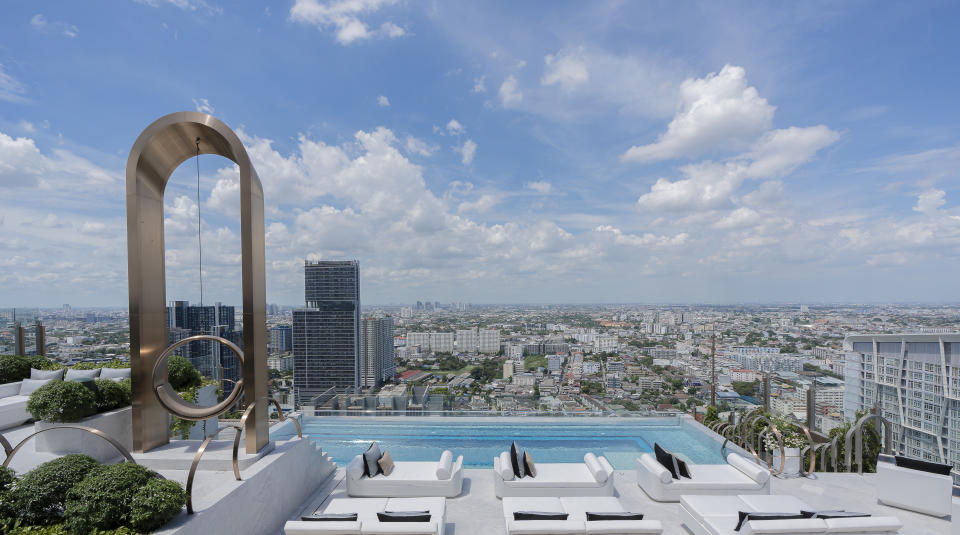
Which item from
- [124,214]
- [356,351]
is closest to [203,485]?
[124,214]

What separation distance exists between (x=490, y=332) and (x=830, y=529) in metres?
13.3

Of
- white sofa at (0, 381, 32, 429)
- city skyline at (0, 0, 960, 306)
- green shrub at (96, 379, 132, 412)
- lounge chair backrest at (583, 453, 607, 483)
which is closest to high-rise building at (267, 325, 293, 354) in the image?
city skyline at (0, 0, 960, 306)

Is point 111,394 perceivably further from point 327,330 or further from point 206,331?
point 327,330

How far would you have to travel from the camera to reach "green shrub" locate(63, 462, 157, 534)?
9.27 ft

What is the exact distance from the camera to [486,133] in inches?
531

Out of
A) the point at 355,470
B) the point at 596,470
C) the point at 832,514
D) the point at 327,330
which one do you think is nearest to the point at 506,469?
the point at 596,470

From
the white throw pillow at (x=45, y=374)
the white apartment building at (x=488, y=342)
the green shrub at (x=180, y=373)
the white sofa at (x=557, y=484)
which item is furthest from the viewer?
the white apartment building at (x=488, y=342)

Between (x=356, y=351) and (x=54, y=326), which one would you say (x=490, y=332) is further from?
(x=54, y=326)

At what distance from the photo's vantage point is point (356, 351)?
12578 millimetres

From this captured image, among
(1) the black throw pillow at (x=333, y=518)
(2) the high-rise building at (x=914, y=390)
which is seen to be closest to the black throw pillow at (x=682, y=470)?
(2) the high-rise building at (x=914, y=390)

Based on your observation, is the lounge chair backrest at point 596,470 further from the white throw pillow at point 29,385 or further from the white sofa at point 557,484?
the white throw pillow at point 29,385

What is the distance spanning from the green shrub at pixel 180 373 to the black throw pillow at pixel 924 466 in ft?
32.1

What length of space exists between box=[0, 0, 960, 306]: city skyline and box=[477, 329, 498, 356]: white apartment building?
3062 millimetres

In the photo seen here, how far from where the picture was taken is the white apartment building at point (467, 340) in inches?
618
